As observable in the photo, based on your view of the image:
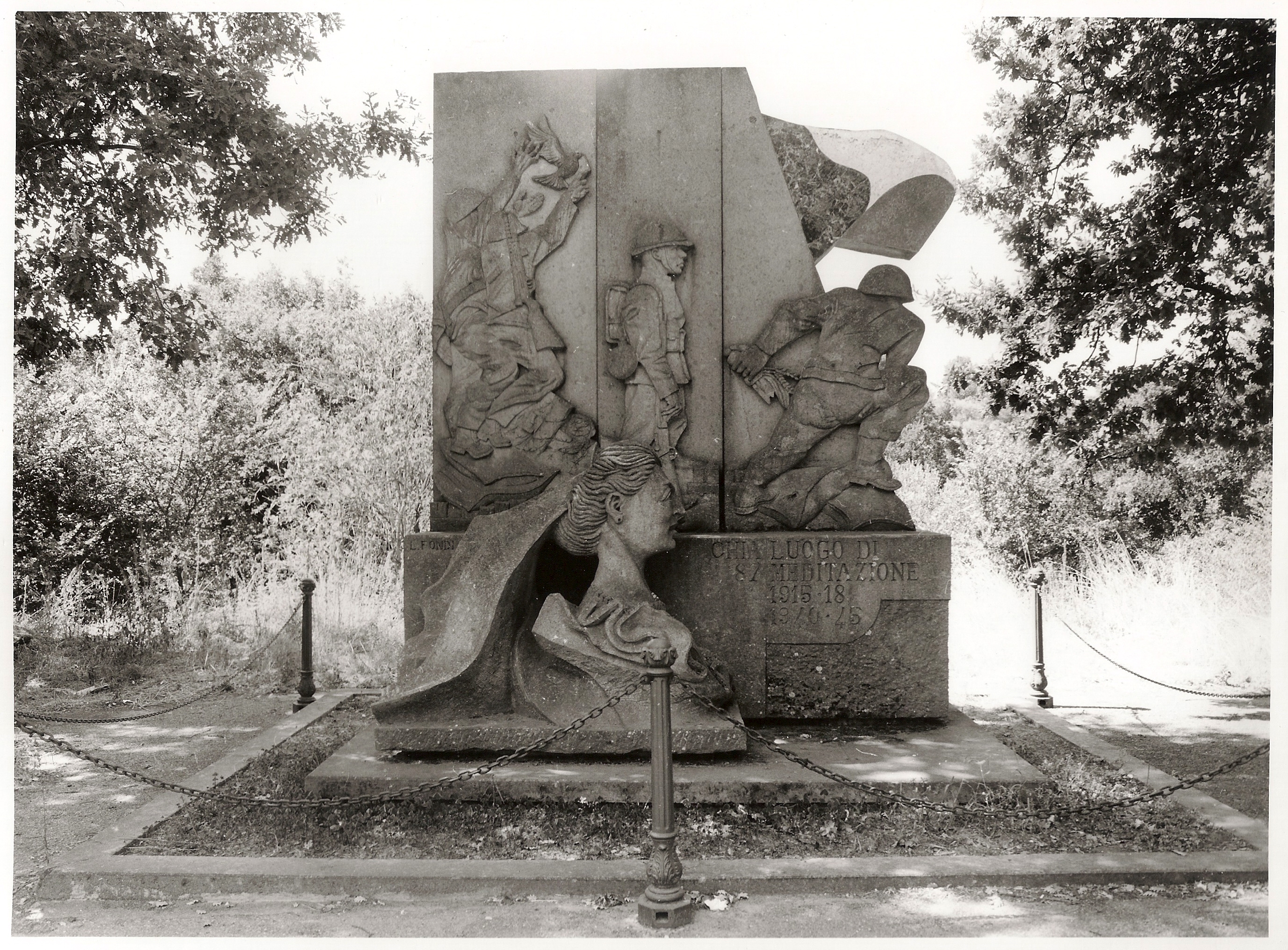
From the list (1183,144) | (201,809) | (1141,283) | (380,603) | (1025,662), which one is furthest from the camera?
(380,603)

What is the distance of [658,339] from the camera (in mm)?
6281

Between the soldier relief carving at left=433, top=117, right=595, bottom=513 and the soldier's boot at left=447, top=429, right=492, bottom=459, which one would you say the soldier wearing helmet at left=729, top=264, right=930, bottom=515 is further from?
the soldier's boot at left=447, top=429, right=492, bottom=459

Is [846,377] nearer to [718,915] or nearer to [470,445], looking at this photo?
[470,445]

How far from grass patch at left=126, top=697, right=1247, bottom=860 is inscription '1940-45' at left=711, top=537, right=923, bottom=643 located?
1256 millimetres

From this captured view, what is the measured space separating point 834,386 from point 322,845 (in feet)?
12.0

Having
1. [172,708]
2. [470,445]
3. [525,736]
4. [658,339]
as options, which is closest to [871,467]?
[658,339]

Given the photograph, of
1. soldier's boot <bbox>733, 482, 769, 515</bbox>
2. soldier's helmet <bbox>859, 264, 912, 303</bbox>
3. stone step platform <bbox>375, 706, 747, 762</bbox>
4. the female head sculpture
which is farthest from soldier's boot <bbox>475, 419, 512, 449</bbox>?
soldier's helmet <bbox>859, 264, 912, 303</bbox>

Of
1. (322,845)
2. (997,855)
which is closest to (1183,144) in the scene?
(997,855)

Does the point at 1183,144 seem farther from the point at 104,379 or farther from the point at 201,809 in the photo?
the point at 104,379

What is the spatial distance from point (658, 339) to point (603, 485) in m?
1.23

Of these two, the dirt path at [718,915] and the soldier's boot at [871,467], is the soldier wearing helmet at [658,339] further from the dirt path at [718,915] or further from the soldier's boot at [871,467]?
the dirt path at [718,915]

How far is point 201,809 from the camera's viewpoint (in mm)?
5227

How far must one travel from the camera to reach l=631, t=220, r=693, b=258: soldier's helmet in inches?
247

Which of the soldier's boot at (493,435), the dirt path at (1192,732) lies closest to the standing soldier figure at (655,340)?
the soldier's boot at (493,435)
